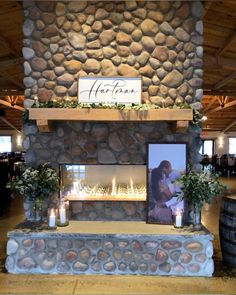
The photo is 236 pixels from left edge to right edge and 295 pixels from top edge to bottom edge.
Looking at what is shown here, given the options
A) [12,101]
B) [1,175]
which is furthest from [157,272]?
[12,101]

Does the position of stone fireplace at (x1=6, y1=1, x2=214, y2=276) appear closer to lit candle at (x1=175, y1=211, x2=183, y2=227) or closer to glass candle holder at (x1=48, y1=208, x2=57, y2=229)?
lit candle at (x1=175, y1=211, x2=183, y2=227)

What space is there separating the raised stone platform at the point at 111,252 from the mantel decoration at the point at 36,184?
47 cm

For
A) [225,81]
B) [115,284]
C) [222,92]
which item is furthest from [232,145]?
[115,284]

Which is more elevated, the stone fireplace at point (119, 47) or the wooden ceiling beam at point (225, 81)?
the wooden ceiling beam at point (225, 81)

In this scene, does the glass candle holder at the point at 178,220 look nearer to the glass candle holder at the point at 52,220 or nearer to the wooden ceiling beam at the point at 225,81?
the glass candle holder at the point at 52,220

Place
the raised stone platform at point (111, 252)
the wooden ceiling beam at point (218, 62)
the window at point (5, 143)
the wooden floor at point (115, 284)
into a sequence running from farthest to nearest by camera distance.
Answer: the window at point (5, 143) → the wooden ceiling beam at point (218, 62) → the raised stone platform at point (111, 252) → the wooden floor at point (115, 284)

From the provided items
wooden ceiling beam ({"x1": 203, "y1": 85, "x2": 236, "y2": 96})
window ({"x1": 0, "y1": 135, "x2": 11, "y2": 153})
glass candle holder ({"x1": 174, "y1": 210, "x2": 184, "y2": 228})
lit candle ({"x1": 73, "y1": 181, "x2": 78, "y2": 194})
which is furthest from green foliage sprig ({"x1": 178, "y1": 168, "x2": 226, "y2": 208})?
window ({"x1": 0, "y1": 135, "x2": 11, "y2": 153})

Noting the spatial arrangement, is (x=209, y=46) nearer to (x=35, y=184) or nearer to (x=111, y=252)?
(x=35, y=184)

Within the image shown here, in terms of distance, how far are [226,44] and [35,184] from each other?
5206 mm

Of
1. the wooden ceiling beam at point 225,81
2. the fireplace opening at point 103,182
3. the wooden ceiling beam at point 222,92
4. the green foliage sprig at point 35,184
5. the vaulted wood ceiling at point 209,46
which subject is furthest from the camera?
the wooden ceiling beam at point 222,92

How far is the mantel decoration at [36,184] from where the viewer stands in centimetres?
484

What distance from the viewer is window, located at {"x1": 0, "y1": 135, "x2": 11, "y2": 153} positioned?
23.4 meters

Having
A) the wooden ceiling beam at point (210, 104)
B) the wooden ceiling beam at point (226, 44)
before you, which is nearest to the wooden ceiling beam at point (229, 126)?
the wooden ceiling beam at point (210, 104)

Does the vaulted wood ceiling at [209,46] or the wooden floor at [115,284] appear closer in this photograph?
the wooden floor at [115,284]
